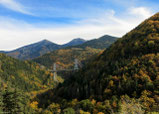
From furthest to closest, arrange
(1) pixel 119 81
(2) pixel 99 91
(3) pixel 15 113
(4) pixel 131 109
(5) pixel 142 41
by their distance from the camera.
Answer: (5) pixel 142 41, (2) pixel 99 91, (1) pixel 119 81, (3) pixel 15 113, (4) pixel 131 109

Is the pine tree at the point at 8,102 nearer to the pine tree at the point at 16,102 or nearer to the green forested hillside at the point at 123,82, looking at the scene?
the pine tree at the point at 16,102

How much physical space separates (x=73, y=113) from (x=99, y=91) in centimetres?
3439

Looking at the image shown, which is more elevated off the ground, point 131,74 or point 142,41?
point 142,41

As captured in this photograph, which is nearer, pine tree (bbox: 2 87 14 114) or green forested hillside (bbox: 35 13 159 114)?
pine tree (bbox: 2 87 14 114)

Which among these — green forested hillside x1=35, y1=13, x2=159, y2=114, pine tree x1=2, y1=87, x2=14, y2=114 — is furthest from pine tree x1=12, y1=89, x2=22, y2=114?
green forested hillside x1=35, y1=13, x2=159, y2=114

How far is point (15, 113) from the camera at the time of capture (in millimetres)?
52750

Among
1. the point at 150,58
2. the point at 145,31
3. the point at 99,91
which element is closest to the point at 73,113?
the point at 99,91

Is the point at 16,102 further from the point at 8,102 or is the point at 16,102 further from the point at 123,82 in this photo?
the point at 123,82

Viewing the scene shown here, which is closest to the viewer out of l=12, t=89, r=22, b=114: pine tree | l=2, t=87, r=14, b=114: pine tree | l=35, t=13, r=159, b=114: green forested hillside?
l=2, t=87, r=14, b=114: pine tree

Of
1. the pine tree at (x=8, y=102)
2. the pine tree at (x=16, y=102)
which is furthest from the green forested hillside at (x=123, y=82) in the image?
the pine tree at (x=8, y=102)

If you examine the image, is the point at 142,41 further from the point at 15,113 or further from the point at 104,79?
the point at 15,113

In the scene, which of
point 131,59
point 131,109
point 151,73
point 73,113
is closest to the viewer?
point 131,109

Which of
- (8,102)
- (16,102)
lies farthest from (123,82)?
(8,102)

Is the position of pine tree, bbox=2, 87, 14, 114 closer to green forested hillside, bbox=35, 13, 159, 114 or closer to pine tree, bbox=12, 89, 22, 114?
pine tree, bbox=12, 89, 22, 114
